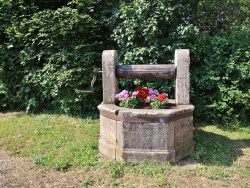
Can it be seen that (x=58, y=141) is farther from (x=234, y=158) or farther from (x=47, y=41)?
(x=234, y=158)

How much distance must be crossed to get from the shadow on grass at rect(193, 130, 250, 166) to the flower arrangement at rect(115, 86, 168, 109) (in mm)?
932

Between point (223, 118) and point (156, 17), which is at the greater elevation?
point (156, 17)

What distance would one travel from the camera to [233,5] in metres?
6.89

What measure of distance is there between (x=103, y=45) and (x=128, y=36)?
0.75 metres

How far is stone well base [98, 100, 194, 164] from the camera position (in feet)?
12.3

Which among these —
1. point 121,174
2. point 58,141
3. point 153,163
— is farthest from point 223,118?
point 58,141

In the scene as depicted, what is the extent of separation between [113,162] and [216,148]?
67.9 inches

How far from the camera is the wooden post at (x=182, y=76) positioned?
4.08 meters

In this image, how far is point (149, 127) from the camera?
148 inches

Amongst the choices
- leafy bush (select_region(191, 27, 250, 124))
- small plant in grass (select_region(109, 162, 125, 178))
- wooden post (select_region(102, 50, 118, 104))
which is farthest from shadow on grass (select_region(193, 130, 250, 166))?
wooden post (select_region(102, 50, 118, 104))

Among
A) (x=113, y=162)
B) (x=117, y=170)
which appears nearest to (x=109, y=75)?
(x=113, y=162)

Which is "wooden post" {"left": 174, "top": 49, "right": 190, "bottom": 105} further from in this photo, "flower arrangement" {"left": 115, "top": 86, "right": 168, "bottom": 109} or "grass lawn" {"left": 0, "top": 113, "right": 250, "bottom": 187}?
"grass lawn" {"left": 0, "top": 113, "right": 250, "bottom": 187}

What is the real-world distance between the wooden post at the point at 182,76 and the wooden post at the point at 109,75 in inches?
37.7

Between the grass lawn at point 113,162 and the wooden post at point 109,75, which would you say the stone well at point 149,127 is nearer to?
the wooden post at point 109,75
